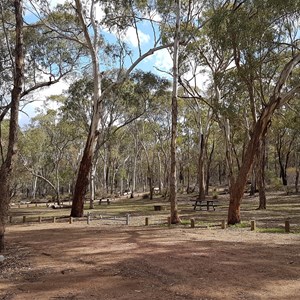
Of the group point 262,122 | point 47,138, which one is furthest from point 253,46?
point 47,138

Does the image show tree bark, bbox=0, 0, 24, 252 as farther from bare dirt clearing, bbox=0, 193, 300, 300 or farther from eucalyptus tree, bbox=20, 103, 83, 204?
eucalyptus tree, bbox=20, 103, 83, 204

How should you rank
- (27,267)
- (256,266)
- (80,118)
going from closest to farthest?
(256,266) → (27,267) → (80,118)

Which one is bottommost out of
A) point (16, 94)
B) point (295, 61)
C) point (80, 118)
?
point (16, 94)

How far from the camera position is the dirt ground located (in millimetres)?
5699

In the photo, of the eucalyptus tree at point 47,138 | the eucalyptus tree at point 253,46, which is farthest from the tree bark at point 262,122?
the eucalyptus tree at point 47,138

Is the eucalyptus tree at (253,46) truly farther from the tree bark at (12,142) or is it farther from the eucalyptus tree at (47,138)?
the eucalyptus tree at (47,138)

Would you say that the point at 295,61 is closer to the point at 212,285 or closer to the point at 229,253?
the point at 229,253

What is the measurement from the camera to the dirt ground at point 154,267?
5699 mm

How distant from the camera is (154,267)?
284 inches

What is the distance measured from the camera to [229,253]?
8.49 meters

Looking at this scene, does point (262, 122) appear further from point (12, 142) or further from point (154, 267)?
point (12, 142)

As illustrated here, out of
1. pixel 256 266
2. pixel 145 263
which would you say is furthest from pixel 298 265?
pixel 145 263

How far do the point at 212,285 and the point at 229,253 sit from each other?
106 inches

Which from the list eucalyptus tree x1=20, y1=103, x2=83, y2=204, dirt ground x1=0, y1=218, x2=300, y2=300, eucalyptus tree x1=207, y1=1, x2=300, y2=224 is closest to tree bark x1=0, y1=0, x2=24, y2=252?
dirt ground x1=0, y1=218, x2=300, y2=300
